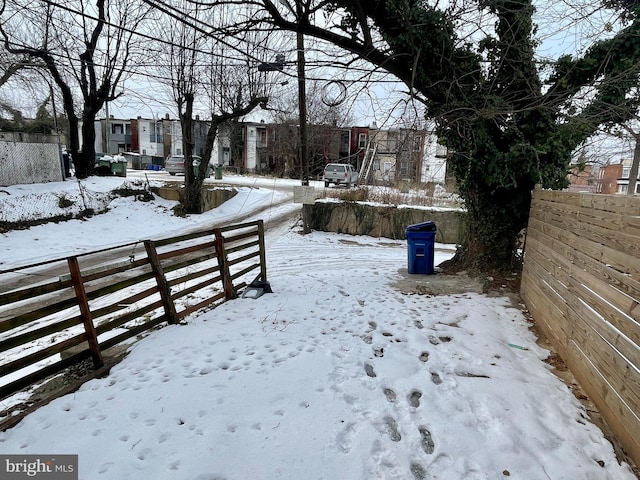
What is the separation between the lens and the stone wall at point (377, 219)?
1139cm

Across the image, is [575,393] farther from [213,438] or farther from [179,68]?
[179,68]

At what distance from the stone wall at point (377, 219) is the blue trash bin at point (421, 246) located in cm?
446

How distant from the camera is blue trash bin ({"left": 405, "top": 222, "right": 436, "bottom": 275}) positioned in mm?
7004

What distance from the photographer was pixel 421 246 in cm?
707

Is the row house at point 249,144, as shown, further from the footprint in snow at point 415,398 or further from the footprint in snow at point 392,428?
the footprint in snow at point 392,428

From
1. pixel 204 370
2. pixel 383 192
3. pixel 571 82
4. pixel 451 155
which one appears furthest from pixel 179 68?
pixel 204 370

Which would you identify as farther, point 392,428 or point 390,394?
point 390,394

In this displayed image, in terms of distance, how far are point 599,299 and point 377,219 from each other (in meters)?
9.15

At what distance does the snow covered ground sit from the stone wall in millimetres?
6619

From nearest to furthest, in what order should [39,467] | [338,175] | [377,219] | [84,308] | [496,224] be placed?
[39,467]
[84,308]
[496,224]
[377,219]
[338,175]

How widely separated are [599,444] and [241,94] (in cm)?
1444

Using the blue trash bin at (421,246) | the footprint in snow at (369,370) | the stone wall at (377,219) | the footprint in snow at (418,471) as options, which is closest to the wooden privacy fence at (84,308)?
the footprint in snow at (369,370)

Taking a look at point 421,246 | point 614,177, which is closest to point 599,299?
point 421,246

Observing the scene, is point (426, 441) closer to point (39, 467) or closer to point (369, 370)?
point (369, 370)
